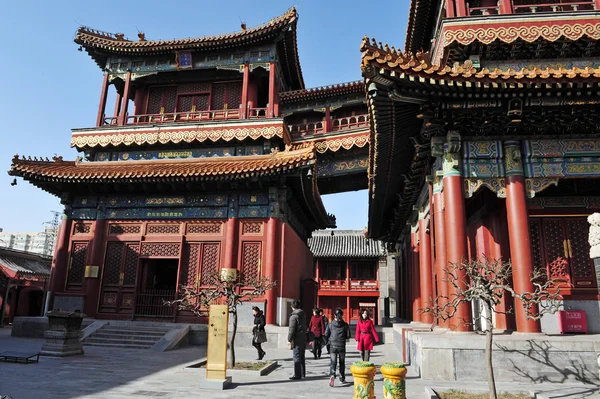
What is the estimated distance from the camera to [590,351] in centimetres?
774

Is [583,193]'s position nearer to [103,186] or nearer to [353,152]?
[353,152]

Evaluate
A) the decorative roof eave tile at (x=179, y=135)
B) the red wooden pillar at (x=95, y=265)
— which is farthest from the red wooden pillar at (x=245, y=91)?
the red wooden pillar at (x=95, y=265)

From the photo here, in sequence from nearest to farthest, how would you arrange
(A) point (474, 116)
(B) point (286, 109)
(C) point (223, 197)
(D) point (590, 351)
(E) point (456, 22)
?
(D) point (590, 351) → (A) point (474, 116) → (E) point (456, 22) → (C) point (223, 197) → (B) point (286, 109)

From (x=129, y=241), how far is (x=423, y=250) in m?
11.3

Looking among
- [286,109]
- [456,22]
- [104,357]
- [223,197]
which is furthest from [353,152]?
[104,357]

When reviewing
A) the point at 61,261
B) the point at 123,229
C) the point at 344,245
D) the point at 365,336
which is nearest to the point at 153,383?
the point at 365,336

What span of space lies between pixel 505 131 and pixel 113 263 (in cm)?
1469

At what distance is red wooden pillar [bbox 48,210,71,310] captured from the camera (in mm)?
16562

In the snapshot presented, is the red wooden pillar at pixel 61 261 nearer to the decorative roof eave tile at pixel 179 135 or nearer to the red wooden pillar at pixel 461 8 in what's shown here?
the decorative roof eave tile at pixel 179 135

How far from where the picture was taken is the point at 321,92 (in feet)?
70.1

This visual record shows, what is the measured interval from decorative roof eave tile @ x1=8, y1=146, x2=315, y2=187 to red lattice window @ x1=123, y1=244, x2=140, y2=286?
2.78 m

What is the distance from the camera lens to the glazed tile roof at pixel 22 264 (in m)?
25.8

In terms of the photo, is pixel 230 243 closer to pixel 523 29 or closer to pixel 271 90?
pixel 271 90

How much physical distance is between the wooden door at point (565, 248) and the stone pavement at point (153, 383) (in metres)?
3.77
